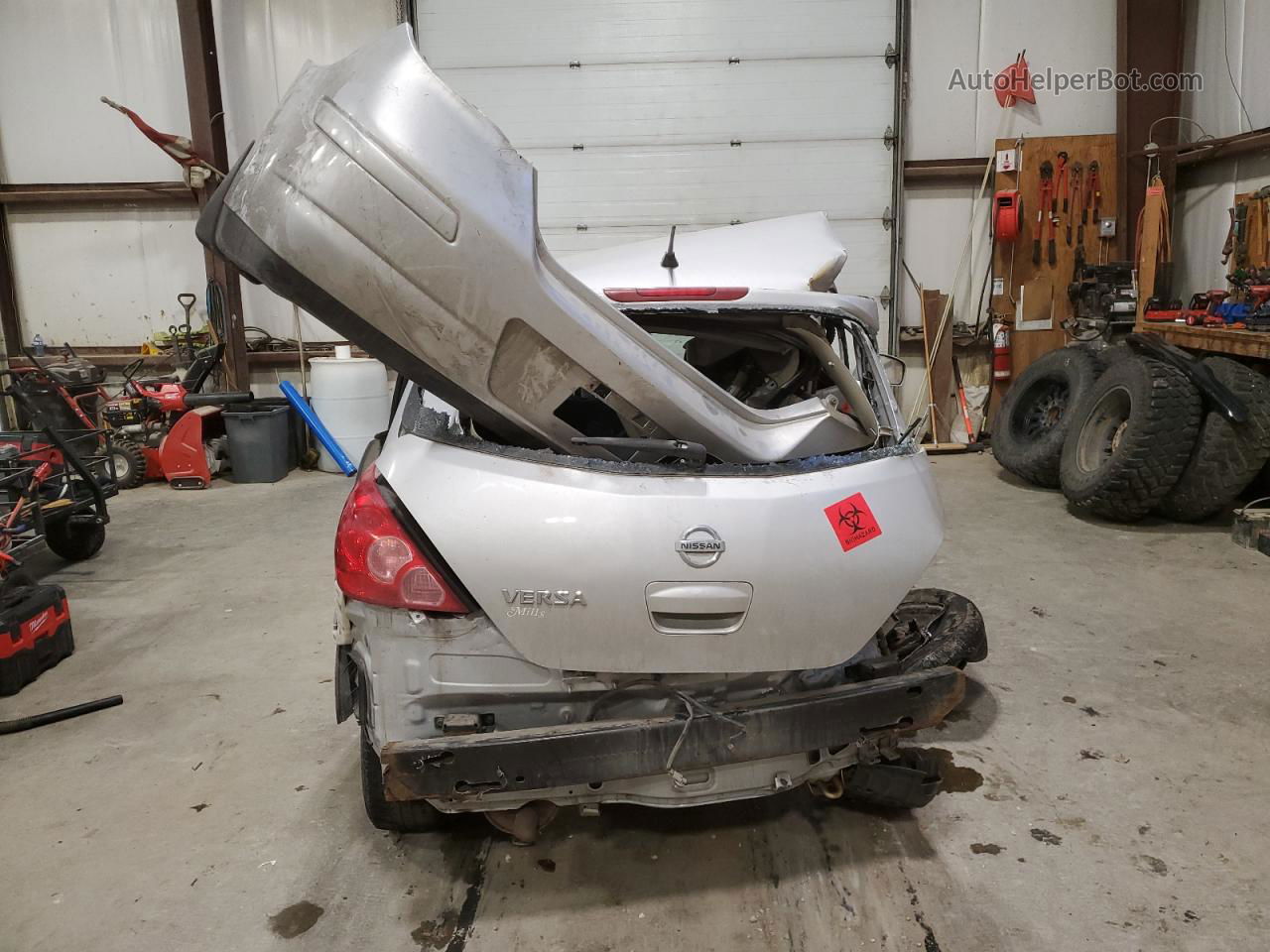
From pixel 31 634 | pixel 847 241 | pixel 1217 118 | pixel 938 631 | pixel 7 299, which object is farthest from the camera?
pixel 7 299

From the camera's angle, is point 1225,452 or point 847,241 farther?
point 847,241

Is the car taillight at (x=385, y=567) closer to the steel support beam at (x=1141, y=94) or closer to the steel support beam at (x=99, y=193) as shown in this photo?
the steel support beam at (x=99, y=193)

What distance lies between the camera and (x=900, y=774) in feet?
7.23

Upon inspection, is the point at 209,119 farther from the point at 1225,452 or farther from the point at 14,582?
the point at 1225,452

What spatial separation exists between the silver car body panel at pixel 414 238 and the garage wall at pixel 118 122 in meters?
7.01

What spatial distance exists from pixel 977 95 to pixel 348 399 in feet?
20.1

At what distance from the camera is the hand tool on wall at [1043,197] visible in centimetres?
749

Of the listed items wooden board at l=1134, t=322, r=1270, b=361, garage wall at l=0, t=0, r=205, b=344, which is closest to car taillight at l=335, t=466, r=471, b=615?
Answer: wooden board at l=1134, t=322, r=1270, b=361

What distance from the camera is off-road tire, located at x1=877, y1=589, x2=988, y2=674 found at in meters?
2.79

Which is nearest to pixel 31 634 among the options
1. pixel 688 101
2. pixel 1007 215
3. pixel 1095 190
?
pixel 688 101

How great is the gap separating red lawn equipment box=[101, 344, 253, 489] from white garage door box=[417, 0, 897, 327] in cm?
343

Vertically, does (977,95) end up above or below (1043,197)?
above

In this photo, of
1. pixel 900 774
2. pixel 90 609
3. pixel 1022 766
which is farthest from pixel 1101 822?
pixel 90 609

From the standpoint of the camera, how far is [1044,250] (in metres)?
7.56
